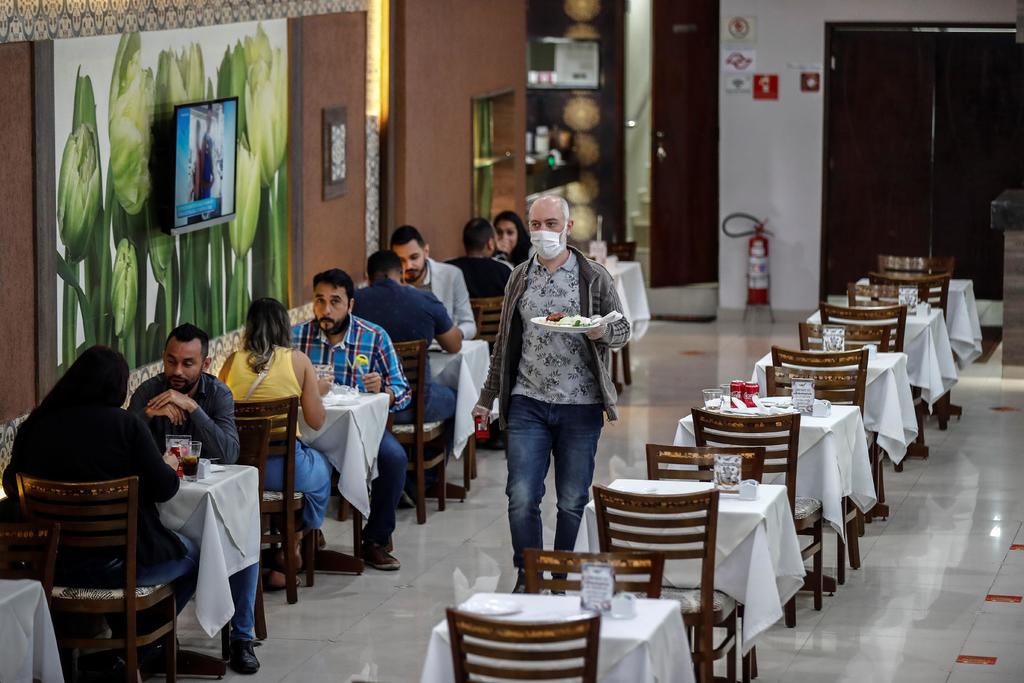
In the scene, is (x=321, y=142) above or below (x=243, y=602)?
above

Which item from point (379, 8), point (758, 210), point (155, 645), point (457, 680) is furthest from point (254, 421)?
point (758, 210)

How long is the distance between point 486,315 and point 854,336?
7.14 ft

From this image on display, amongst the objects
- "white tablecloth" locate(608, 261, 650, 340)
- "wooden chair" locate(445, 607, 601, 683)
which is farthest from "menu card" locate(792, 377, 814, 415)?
"white tablecloth" locate(608, 261, 650, 340)

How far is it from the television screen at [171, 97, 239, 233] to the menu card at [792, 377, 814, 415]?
9.66ft

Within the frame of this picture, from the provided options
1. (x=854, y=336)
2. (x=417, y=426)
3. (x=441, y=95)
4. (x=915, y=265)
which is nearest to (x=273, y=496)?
(x=417, y=426)

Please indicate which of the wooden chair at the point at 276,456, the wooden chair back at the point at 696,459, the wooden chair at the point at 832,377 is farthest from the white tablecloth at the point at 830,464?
the wooden chair at the point at 276,456

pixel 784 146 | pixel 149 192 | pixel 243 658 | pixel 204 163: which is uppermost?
pixel 784 146

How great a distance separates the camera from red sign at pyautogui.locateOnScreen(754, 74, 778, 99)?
15.3 m

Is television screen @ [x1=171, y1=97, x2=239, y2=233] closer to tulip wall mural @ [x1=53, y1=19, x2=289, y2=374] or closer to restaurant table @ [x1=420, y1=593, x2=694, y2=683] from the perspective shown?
tulip wall mural @ [x1=53, y1=19, x2=289, y2=374]

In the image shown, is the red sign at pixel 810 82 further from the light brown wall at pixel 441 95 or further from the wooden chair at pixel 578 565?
the wooden chair at pixel 578 565

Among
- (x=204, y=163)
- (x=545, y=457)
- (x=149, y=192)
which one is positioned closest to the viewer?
(x=545, y=457)

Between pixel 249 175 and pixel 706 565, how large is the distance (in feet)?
14.4

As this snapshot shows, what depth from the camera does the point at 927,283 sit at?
36.6ft

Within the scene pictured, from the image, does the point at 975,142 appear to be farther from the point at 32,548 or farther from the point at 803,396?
the point at 32,548
